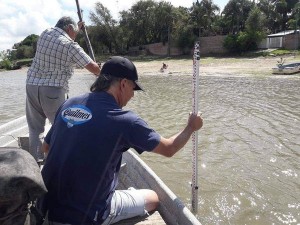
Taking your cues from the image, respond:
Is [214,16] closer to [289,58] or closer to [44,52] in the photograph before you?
[289,58]

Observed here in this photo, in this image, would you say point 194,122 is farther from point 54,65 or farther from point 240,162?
point 240,162

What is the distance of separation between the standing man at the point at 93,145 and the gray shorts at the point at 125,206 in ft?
0.65

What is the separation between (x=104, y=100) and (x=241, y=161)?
516cm

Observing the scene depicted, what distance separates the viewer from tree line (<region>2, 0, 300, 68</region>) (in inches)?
1837

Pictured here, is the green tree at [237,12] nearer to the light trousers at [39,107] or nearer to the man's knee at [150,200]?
the light trousers at [39,107]

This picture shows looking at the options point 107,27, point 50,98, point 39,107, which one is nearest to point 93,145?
point 50,98

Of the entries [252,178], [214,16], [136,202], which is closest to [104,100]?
[136,202]

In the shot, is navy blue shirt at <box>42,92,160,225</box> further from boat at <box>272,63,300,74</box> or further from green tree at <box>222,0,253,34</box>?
green tree at <box>222,0,253,34</box>

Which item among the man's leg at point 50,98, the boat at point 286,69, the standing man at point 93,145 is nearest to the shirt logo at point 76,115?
the standing man at point 93,145

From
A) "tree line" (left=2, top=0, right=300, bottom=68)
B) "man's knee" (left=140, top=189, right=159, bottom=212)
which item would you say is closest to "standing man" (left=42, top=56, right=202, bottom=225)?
"man's knee" (left=140, top=189, right=159, bottom=212)

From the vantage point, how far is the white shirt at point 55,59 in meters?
4.52

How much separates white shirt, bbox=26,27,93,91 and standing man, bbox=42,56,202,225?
1.91m

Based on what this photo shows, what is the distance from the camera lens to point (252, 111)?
12.7m

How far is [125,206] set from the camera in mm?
3051
